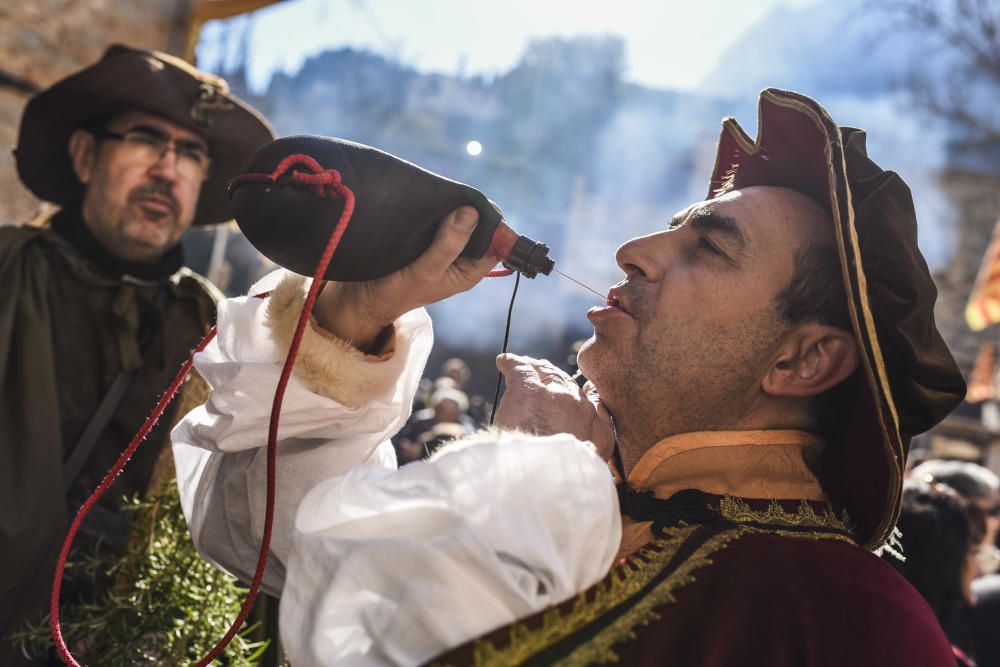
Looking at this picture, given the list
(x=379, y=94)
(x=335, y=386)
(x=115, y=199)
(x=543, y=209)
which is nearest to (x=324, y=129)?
(x=379, y=94)

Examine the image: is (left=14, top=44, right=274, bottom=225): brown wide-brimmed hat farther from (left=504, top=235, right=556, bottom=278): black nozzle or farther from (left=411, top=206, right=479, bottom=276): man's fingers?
(left=504, top=235, right=556, bottom=278): black nozzle

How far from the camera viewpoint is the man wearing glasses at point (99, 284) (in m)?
2.74

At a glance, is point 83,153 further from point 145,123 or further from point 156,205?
point 156,205

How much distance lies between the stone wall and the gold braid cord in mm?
4483

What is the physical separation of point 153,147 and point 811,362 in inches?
109

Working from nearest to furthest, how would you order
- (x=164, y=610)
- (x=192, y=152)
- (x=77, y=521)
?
(x=77, y=521) < (x=164, y=610) < (x=192, y=152)

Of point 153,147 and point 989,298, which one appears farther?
point 989,298

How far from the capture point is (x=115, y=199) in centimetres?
328

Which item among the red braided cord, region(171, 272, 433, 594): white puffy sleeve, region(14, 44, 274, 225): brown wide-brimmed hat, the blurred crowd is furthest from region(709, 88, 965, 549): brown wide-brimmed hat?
Result: region(14, 44, 274, 225): brown wide-brimmed hat

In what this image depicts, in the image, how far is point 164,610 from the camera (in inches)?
84.1

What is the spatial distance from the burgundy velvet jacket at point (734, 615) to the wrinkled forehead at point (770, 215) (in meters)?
0.68

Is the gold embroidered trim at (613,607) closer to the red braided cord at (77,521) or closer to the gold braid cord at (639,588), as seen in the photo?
the gold braid cord at (639,588)

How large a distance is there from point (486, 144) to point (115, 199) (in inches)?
887

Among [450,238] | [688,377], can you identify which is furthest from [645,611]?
[450,238]
